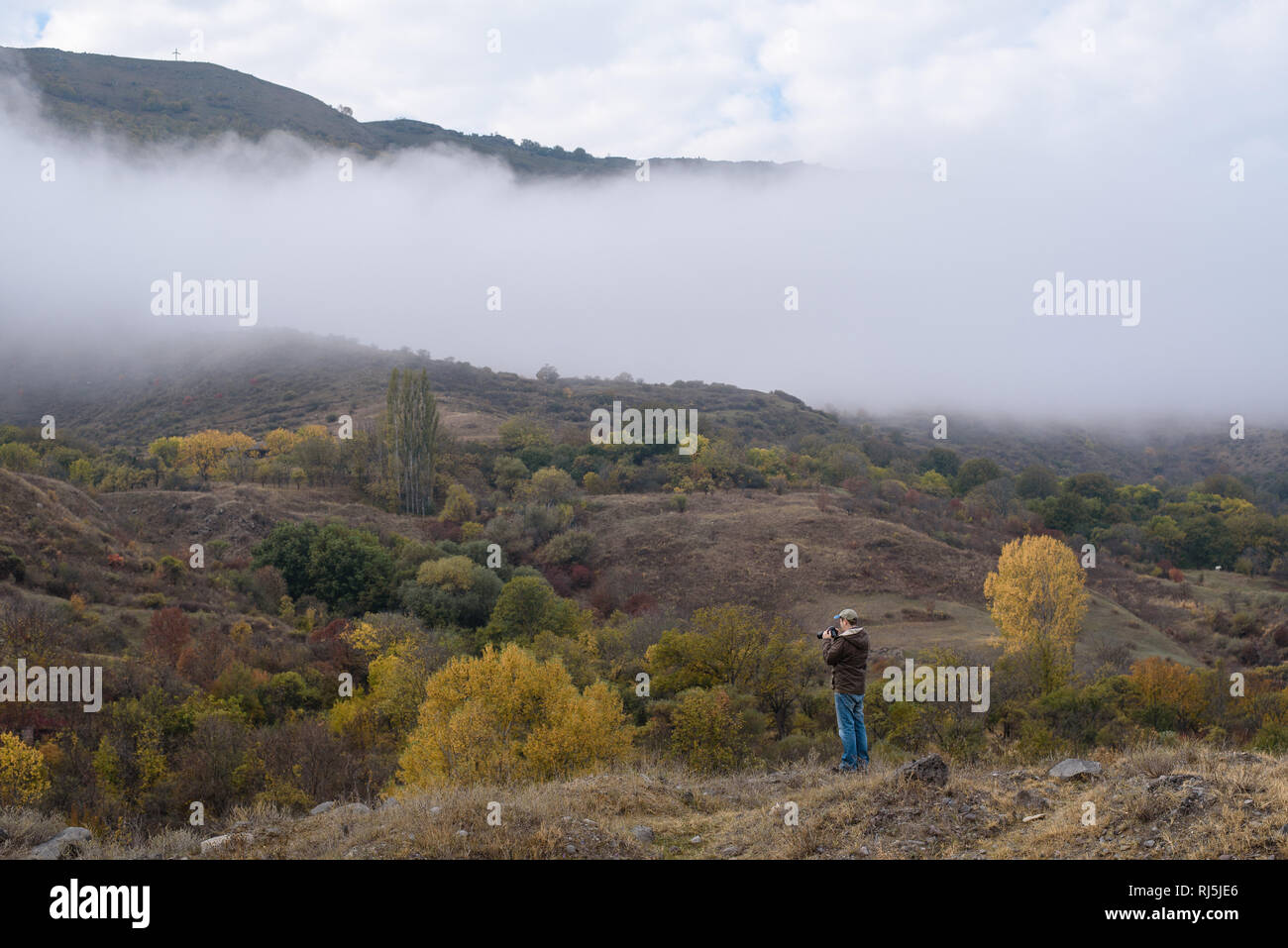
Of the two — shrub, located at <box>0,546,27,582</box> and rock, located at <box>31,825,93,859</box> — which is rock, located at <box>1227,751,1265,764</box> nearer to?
rock, located at <box>31,825,93,859</box>

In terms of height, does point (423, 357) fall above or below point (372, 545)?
above

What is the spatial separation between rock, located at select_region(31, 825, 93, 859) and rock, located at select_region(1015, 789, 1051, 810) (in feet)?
32.1

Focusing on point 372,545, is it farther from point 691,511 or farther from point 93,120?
point 93,120

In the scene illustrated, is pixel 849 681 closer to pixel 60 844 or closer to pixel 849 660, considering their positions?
pixel 849 660

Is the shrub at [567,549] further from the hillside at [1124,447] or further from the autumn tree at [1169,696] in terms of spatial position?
the hillside at [1124,447]

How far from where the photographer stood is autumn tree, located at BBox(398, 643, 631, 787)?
1683 centimetres

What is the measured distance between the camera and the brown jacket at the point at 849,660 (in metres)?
10.1

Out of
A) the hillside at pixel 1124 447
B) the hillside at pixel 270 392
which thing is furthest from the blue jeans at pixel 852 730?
the hillside at pixel 1124 447

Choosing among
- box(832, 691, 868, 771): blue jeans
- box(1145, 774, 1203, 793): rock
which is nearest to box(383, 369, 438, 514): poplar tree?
box(832, 691, 868, 771): blue jeans

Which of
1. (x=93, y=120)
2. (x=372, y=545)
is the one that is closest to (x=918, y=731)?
(x=372, y=545)

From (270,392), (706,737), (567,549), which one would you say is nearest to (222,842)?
(706,737)
